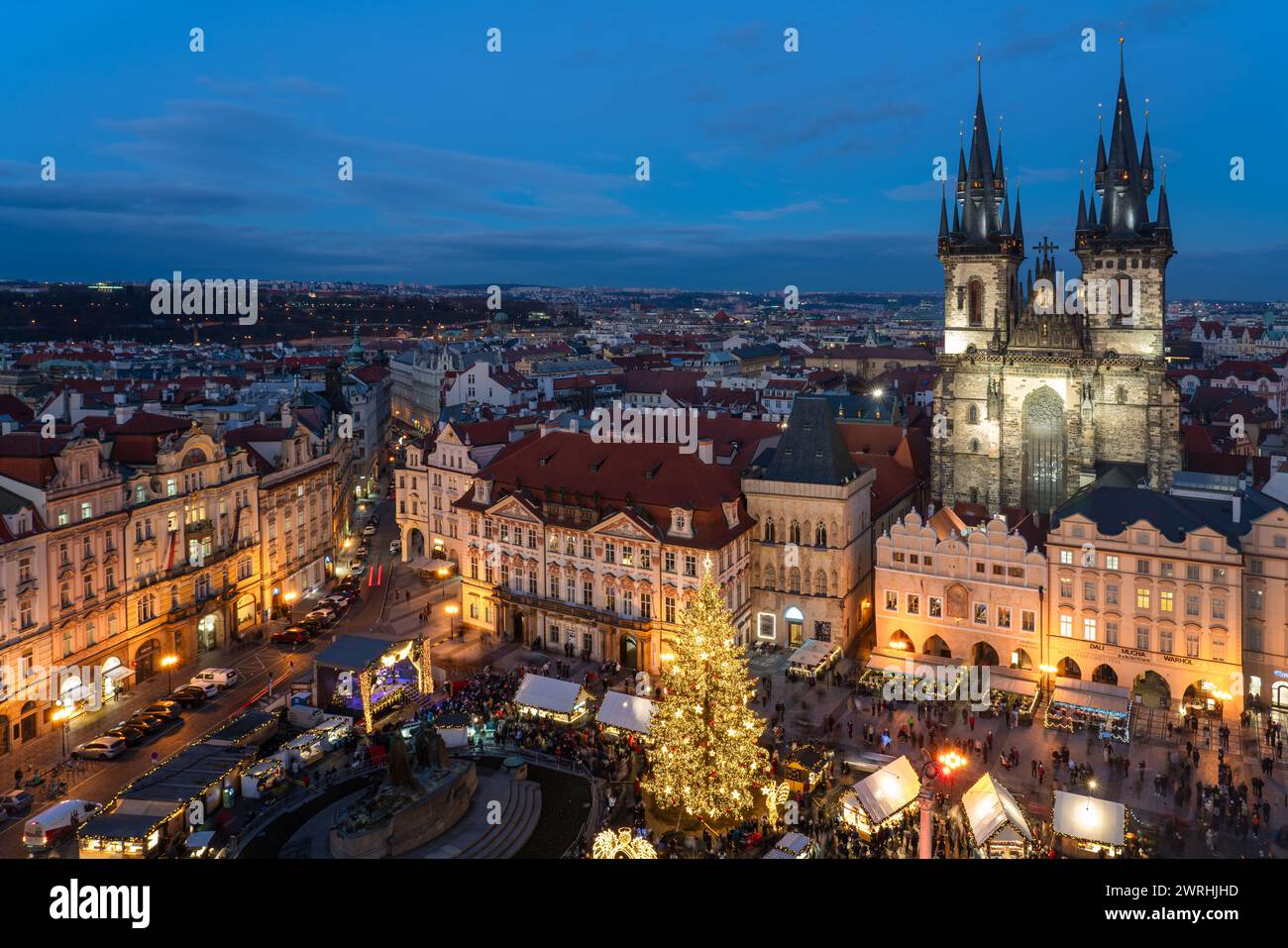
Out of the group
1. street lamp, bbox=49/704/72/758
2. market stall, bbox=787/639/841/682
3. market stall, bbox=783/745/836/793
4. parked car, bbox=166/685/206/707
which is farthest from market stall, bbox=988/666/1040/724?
street lamp, bbox=49/704/72/758

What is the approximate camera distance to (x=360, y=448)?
118000mm

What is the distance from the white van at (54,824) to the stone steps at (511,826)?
15.0 meters

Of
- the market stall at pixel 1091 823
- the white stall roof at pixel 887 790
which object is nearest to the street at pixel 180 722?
the white stall roof at pixel 887 790

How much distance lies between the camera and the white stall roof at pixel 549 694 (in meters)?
50.4

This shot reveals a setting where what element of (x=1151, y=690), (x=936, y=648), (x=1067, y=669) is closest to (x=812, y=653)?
(x=936, y=648)

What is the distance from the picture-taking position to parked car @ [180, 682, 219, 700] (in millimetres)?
54344

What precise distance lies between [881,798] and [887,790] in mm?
464

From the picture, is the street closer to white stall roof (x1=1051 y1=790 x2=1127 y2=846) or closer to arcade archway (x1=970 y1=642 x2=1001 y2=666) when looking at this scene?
arcade archway (x1=970 y1=642 x2=1001 y2=666)

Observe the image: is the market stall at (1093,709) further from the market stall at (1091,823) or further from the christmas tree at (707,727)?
the christmas tree at (707,727)

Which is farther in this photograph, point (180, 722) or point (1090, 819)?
point (180, 722)

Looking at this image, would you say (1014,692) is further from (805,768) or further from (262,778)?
(262,778)

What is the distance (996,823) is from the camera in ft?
118

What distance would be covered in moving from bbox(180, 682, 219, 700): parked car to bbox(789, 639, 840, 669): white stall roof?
32050mm

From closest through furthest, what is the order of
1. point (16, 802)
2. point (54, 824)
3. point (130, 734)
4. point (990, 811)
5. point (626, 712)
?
point (990, 811) → point (54, 824) → point (16, 802) → point (626, 712) → point (130, 734)
